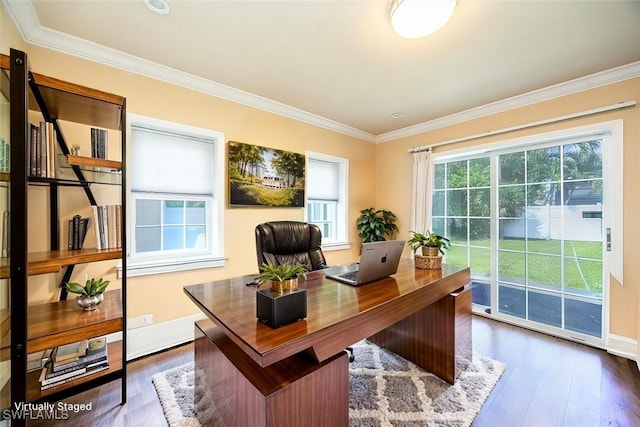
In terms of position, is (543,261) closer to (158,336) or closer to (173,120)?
(158,336)

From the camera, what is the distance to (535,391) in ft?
5.88

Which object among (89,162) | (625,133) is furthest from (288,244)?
(625,133)

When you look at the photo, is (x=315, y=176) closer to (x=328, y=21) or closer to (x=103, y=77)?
(x=328, y=21)

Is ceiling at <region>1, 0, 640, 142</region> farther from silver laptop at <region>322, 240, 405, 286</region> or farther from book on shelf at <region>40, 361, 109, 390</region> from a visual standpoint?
book on shelf at <region>40, 361, 109, 390</region>

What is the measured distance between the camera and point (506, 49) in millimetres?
2004

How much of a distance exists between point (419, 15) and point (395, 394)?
2349 mm

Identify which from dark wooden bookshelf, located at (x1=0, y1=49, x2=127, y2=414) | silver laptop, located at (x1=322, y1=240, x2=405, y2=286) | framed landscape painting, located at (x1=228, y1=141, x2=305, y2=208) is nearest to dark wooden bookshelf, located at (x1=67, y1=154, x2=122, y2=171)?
dark wooden bookshelf, located at (x1=0, y1=49, x2=127, y2=414)

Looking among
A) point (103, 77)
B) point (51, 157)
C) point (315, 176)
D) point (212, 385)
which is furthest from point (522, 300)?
point (103, 77)

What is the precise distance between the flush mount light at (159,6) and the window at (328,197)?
2.16 m

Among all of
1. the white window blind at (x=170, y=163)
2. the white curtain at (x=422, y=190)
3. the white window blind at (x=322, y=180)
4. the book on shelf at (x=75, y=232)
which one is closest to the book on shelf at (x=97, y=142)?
the book on shelf at (x=75, y=232)

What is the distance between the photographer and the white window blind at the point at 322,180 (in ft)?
12.0

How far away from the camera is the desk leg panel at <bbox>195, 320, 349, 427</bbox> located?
3.09 ft

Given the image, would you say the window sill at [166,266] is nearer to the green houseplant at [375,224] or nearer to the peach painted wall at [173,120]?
the peach painted wall at [173,120]

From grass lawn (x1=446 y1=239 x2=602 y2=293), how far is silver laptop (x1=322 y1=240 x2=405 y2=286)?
92cm
